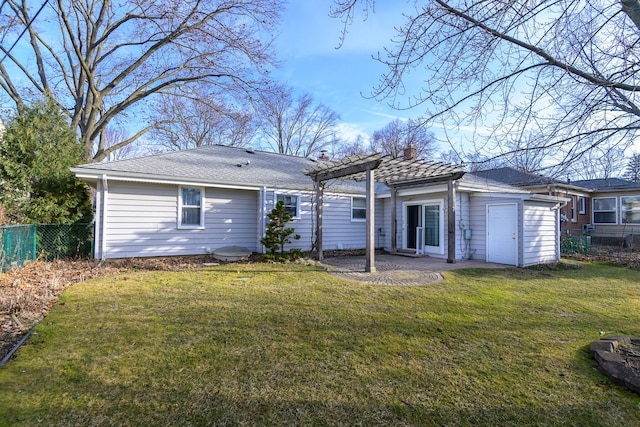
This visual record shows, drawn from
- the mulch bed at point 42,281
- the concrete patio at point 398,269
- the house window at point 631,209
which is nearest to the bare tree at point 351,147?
the house window at point 631,209

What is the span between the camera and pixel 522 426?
2.44 meters

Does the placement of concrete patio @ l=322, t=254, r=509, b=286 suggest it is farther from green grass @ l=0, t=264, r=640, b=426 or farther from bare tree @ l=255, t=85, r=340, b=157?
bare tree @ l=255, t=85, r=340, b=157

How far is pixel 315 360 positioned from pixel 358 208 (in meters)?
10.6

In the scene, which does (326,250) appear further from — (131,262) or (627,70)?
(627,70)

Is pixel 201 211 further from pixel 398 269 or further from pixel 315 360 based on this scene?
pixel 315 360

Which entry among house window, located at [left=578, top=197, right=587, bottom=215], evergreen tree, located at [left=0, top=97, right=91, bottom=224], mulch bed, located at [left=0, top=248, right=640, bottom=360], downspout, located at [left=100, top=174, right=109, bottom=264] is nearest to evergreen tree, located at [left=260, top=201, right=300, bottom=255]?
mulch bed, located at [left=0, top=248, right=640, bottom=360]

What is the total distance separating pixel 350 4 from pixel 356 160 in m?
4.81

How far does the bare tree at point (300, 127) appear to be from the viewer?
96.4ft

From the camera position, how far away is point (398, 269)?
9.19 metres

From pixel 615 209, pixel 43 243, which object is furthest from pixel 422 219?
pixel 615 209

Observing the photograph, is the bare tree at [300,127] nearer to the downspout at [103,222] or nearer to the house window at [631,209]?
the downspout at [103,222]

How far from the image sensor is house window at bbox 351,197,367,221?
44.5 feet

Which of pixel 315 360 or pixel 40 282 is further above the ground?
pixel 40 282

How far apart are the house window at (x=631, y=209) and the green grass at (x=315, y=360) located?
1762cm
